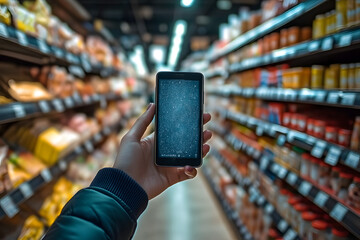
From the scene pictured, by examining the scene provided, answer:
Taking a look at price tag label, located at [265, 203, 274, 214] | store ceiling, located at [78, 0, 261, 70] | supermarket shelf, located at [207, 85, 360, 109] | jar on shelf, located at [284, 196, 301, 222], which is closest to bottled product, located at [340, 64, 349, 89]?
supermarket shelf, located at [207, 85, 360, 109]

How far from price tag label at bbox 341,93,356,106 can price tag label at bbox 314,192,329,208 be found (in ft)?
1.51

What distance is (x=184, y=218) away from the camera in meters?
3.56

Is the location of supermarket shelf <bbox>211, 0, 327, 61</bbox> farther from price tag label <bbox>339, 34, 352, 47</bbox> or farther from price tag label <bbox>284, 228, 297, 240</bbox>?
price tag label <bbox>284, 228, 297, 240</bbox>

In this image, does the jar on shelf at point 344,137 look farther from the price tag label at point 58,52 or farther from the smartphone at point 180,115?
the price tag label at point 58,52

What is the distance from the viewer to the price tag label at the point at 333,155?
1471 mm

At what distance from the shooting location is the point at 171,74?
1.13m

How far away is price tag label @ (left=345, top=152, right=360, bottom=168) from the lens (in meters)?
1.32

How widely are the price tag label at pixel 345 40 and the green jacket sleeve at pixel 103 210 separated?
41.9 inches

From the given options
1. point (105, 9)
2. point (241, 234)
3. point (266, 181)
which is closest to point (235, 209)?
point (241, 234)

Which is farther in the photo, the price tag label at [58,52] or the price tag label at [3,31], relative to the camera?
the price tag label at [58,52]

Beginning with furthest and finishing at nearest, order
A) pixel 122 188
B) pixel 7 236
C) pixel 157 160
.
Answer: pixel 7 236 → pixel 157 160 → pixel 122 188

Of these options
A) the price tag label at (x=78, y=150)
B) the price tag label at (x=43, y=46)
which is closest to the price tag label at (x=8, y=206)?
the price tag label at (x=43, y=46)

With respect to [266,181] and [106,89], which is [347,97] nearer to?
[266,181]

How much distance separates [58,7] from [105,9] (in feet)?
16.6
